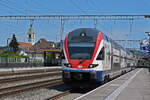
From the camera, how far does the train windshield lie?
14828 mm

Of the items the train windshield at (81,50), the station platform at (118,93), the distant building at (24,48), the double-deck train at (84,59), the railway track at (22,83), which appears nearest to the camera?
the station platform at (118,93)

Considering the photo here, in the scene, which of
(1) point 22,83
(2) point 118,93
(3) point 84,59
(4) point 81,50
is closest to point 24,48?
(1) point 22,83

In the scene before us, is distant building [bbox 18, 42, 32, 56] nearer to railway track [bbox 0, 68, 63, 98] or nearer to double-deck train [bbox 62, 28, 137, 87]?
railway track [bbox 0, 68, 63, 98]

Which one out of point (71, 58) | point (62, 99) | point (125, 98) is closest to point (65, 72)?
point (71, 58)

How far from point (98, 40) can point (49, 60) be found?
37078 mm

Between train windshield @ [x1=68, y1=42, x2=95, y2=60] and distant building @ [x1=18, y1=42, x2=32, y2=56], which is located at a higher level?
distant building @ [x1=18, y1=42, x2=32, y2=56]

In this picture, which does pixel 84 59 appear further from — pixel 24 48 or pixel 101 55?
pixel 24 48

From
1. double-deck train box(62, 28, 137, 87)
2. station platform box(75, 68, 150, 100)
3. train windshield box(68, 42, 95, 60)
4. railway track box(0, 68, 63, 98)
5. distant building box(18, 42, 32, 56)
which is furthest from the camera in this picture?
distant building box(18, 42, 32, 56)

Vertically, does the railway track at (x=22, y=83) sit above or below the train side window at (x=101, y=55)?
below

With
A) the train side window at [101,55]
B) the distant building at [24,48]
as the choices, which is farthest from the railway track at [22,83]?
the distant building at [24,48]

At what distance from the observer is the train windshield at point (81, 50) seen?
14.8 metres

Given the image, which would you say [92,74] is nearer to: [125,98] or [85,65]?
[85,65]

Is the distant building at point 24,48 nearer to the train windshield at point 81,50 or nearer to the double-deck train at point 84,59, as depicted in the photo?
the double-deck train at point 84,59

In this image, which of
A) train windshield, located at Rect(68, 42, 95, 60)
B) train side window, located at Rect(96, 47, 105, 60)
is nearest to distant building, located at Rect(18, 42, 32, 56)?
train windshield, located at Rect(68, 42, 95, 60)
